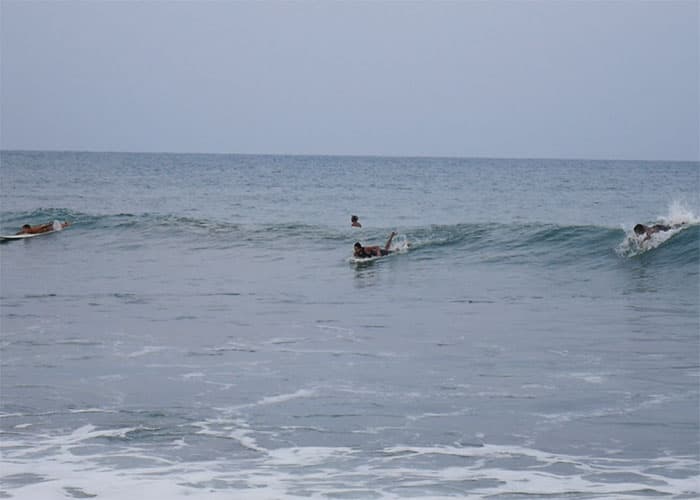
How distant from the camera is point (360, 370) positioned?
10758mm

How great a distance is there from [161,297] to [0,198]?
103 feet

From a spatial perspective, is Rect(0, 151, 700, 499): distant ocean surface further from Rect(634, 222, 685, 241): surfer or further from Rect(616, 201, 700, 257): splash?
Rect(634, 222, 685, 241): surfer

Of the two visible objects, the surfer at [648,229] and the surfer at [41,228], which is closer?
the surfer at [648,229]

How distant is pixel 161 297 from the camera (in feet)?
54.5

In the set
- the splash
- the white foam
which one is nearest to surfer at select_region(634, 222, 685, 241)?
the splash

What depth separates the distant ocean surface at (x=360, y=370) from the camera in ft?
23.8

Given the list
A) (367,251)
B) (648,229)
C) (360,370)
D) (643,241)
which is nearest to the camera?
(360,370)

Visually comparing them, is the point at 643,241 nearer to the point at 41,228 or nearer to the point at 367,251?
the point at 367,251

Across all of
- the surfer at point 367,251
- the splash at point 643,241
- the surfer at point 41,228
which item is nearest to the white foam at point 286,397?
the surfer at point 367,251

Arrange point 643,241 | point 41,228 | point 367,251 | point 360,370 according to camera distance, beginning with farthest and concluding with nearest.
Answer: point 41,228 < point 367,251 < point 643,241 < point 360,370

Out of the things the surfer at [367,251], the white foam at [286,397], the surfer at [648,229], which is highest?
the surfer at [648,229]

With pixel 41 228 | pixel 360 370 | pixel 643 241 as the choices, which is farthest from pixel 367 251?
pixel 41 228

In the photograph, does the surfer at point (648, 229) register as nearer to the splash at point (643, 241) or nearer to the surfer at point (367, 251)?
the splash at point (643, 241)

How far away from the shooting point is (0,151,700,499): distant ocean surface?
7254 mm
